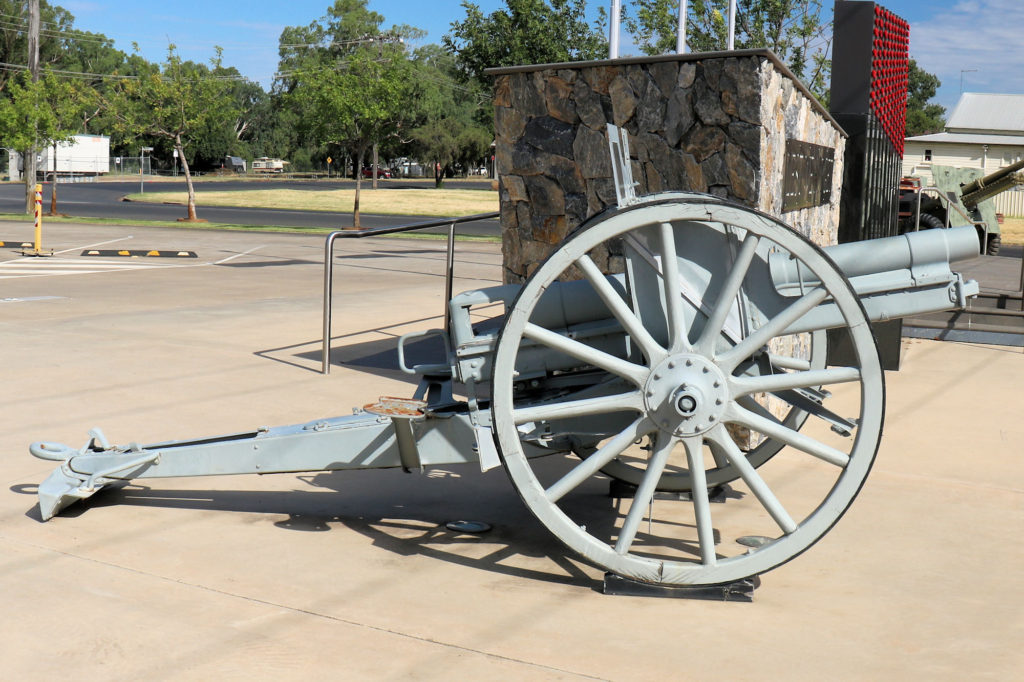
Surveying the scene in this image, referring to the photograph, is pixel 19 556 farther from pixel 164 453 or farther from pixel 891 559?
pixel 891 559

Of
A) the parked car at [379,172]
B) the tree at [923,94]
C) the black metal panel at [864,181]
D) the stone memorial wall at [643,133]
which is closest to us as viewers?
the stone memorial wall at [643,133]

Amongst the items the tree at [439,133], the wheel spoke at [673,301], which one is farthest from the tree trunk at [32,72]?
the tree at [439,133]

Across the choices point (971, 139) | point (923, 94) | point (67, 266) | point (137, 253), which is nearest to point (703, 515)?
point (67, 266)

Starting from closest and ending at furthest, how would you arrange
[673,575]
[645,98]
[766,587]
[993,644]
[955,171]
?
[993,644]
[673,575]
[766,587]
[645,98]
[955,171]

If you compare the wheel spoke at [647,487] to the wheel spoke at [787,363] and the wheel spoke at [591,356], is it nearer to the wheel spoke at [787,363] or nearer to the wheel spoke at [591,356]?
the wheel spoke at [591,356]

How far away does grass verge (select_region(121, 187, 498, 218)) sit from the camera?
133 feet

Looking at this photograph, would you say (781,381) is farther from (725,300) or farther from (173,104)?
(173,104)

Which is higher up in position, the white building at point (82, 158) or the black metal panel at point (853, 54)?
the white building at point (82, 158)

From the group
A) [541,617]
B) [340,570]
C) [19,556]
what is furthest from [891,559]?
[19,556]

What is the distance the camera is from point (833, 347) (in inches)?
331

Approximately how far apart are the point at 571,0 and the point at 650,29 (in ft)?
48.5

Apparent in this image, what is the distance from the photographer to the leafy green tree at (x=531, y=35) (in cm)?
4141

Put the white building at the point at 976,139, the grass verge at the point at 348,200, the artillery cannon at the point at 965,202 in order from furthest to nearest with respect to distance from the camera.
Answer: the white building at the point at 976,139 → the grass verge at the point at 348,200 → the artillery cannon at the point at 965,202

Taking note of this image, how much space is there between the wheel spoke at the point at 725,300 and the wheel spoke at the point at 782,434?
0.22 m
